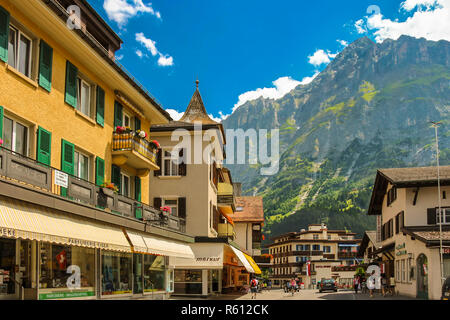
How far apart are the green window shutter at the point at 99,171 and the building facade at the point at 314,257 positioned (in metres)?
98.4

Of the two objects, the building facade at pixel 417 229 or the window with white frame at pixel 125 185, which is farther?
the building facade at pixel 417 229

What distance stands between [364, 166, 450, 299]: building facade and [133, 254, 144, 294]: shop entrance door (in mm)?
19308

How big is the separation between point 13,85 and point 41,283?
17.2ft

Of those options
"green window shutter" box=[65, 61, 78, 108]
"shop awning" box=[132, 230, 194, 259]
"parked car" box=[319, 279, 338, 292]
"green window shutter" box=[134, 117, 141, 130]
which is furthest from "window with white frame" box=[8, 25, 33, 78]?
"parked car" box=[319, 279, 338, 292]

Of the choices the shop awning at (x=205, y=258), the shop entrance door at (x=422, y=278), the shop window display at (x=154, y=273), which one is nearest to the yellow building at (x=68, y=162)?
the shop window display at (x=154, y=273)

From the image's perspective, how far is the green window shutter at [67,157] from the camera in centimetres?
1722

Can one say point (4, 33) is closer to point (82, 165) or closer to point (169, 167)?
point (82, 165)

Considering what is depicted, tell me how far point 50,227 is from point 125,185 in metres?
11.9

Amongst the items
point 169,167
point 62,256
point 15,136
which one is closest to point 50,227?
point 62,256

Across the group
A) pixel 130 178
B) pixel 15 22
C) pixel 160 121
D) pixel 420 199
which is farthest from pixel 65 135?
pixel 420 199

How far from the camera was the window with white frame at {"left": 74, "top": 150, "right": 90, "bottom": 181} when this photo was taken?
18953 millimetres

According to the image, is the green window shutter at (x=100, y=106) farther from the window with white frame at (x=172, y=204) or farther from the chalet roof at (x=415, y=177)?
the chalet roof at (x=415, y=177)

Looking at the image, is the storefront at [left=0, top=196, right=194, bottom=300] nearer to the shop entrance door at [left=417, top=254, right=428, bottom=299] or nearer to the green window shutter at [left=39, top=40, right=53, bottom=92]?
the green window shutter at [left=39, top=40, right=53, bottom=92]

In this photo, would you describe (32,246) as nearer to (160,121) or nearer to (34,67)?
(34,67)
